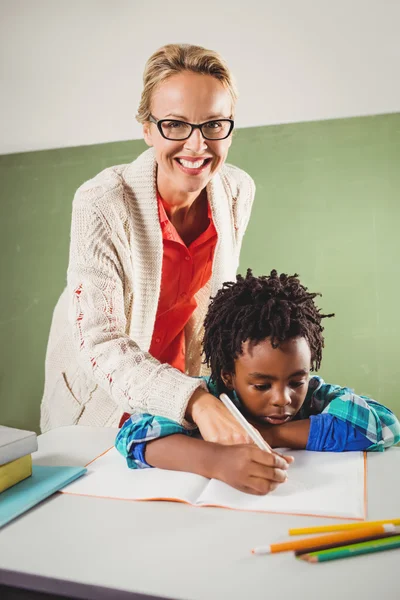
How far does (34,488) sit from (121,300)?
0.48m

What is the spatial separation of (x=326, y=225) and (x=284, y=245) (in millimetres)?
224

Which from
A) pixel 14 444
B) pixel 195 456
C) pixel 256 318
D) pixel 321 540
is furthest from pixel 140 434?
pixel 321 540

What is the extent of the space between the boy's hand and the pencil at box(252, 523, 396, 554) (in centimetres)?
16

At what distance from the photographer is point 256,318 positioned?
1.14 metres

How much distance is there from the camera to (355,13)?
205 centimetres

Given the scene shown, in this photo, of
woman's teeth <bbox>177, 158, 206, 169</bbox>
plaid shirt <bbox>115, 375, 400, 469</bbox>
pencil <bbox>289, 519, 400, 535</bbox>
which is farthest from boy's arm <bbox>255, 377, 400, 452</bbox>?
woman's teeth <bbox>177, 158, 206, 169</bbox>

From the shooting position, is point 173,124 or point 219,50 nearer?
point 173,124

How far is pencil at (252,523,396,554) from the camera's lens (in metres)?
0.64

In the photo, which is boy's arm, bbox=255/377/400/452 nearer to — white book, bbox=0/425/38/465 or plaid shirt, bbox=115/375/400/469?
plaid shirt, bbox=115/375/400/469

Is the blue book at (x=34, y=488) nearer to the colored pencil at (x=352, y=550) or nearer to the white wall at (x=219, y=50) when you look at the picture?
the colored pencil at (x=352, y=550)

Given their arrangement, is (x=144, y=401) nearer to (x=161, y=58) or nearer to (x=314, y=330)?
(x=314, y=330)

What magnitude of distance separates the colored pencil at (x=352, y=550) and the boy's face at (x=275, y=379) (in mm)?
432

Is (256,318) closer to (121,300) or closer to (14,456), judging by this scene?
(121,300)

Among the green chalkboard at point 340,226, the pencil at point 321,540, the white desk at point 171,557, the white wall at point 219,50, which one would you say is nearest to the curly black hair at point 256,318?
the white desk at point 171,557
